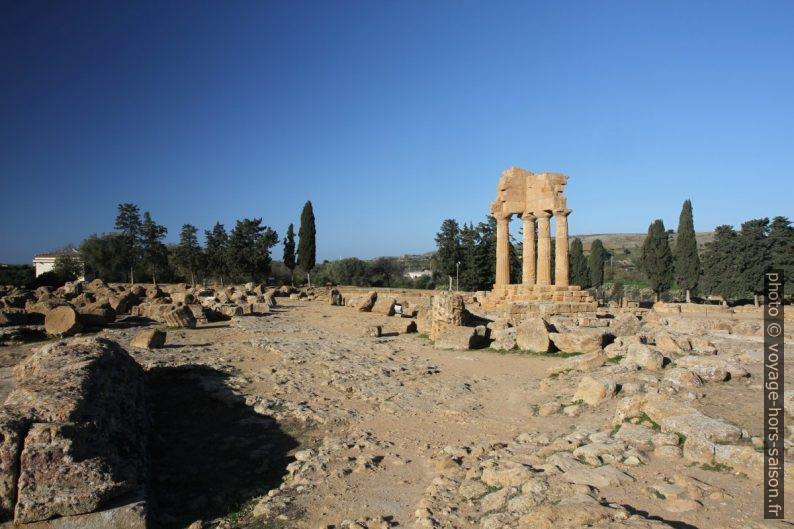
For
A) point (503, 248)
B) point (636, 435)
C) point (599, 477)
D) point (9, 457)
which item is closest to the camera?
point (9, 457)

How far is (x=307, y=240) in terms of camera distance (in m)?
46.8

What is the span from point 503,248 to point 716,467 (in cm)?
2054

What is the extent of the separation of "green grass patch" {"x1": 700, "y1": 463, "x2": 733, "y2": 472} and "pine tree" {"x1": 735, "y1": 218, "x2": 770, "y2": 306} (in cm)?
3614

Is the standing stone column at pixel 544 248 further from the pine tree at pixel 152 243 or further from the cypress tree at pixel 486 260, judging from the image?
the pine tree at pixel 152 243

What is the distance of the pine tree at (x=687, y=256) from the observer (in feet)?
132

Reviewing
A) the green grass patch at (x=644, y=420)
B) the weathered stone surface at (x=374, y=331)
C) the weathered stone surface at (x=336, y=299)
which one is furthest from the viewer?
the weathered stone surface at (x=336, y=299)

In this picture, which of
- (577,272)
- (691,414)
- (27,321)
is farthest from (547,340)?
(577,272)

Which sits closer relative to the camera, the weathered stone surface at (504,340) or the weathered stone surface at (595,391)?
the weathered stone surface at (595,391)

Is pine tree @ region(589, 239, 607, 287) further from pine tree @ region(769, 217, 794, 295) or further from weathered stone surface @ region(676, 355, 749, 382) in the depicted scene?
weathered stone surface @ region(676, 355, 749, 382)

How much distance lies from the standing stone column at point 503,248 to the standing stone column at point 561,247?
8.26 feet

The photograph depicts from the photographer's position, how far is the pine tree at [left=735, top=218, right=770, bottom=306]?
34406 mm

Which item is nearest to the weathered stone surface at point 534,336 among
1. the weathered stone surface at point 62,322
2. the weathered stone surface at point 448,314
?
the weathered stone surface at point 448,314

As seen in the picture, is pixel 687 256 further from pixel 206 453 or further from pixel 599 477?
pixel 206 453

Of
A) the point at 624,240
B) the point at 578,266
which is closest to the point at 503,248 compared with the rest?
the point at 578,266
